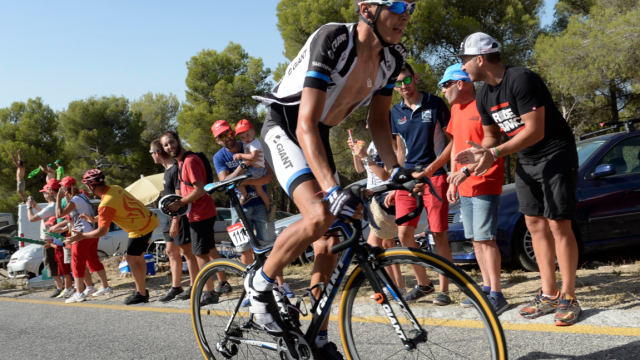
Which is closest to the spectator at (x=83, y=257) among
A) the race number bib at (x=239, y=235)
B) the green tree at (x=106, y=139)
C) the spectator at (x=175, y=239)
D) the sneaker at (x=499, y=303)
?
the spectator at (x=175, y=239)

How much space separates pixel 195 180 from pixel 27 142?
3663 cm

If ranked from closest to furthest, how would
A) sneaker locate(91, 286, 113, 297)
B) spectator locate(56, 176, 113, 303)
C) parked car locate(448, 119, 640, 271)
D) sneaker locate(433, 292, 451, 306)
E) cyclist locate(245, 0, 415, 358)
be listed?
cyclist locate(245, 0, 415, 358)
sneaker locate(433, 292, 451, 306)
parked car locate(448, 119, 640, 271)
spectator locate(56, 176, 113, 303)
sneaker locate(91, 286, 113, 297)

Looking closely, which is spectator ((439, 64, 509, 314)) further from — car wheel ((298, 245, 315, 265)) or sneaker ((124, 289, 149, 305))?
car wheel ((298, 245, 315, 265))

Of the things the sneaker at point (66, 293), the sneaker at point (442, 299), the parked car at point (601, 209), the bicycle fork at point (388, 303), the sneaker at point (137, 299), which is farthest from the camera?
the sneaker at point (66, 293)

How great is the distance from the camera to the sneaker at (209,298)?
341 centimetres

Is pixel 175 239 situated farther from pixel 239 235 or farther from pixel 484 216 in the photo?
pixel 484 216

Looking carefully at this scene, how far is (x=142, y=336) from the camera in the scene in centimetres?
461

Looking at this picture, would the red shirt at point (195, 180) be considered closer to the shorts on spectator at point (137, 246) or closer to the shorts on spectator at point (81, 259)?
the shorts on spectator at point (137, 246)

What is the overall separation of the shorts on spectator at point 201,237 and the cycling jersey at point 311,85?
3606mm

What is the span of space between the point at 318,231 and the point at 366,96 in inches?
36.6

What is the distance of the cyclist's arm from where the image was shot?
2447 millimetres

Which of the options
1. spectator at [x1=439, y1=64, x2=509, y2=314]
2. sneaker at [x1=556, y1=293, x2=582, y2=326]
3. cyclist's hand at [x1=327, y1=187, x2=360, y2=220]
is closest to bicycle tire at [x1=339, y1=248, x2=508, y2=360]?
cyclist's hand at [x1=327, y1=187, x2=360, y2=220]

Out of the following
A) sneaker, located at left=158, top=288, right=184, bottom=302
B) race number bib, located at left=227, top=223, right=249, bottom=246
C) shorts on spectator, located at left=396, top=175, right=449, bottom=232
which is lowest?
sneaker, located at left=158, top=288, right=184, bottom=302

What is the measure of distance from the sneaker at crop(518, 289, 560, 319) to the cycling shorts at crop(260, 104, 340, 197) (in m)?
2.03
